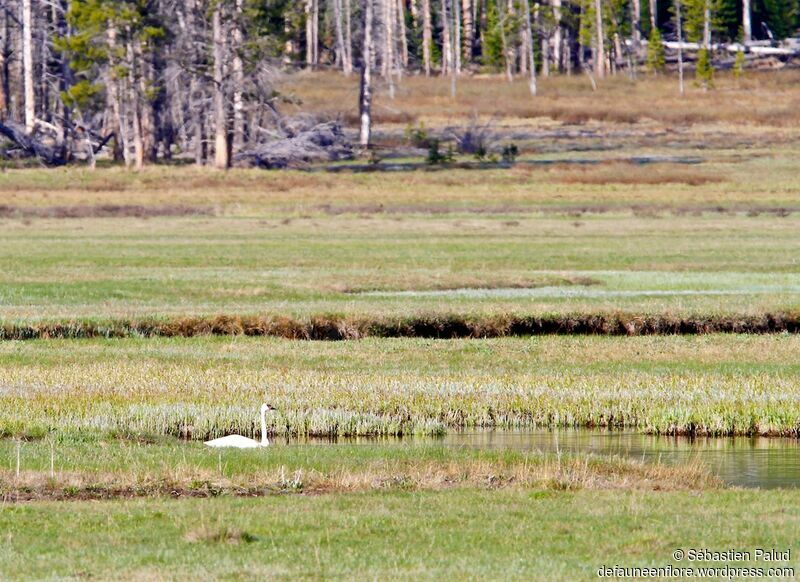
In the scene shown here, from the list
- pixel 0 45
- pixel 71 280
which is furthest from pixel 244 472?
pixel 0 45

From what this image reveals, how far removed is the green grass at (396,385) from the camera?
1816 cm

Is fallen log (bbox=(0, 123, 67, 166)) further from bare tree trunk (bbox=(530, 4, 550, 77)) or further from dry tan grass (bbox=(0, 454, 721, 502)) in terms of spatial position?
dry tan grass (bbox=(0, 454, 721, 502))

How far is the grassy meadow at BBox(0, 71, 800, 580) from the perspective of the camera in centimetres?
1130

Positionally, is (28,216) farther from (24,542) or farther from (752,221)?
(24,542)

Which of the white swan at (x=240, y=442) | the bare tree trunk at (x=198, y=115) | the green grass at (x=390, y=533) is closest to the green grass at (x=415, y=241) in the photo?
the bare tree trunk at (x=198, y=115)

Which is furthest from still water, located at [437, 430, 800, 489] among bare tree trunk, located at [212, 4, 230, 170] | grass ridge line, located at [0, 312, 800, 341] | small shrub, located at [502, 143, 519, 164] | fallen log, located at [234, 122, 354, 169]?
small shrub, located at [502, 143, 519, 164]

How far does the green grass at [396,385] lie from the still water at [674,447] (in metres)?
0.49

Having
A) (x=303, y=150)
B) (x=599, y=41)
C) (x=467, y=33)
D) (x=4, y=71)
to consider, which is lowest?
(x=303, y=150)

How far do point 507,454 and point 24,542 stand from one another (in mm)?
5894

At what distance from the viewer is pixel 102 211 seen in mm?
58125

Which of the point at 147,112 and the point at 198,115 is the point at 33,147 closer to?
the point at 147,112

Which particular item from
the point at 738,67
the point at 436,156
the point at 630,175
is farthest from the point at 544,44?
the point at 630,175

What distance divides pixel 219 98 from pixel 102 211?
1299 cm

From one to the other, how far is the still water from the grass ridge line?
9.28 meters
